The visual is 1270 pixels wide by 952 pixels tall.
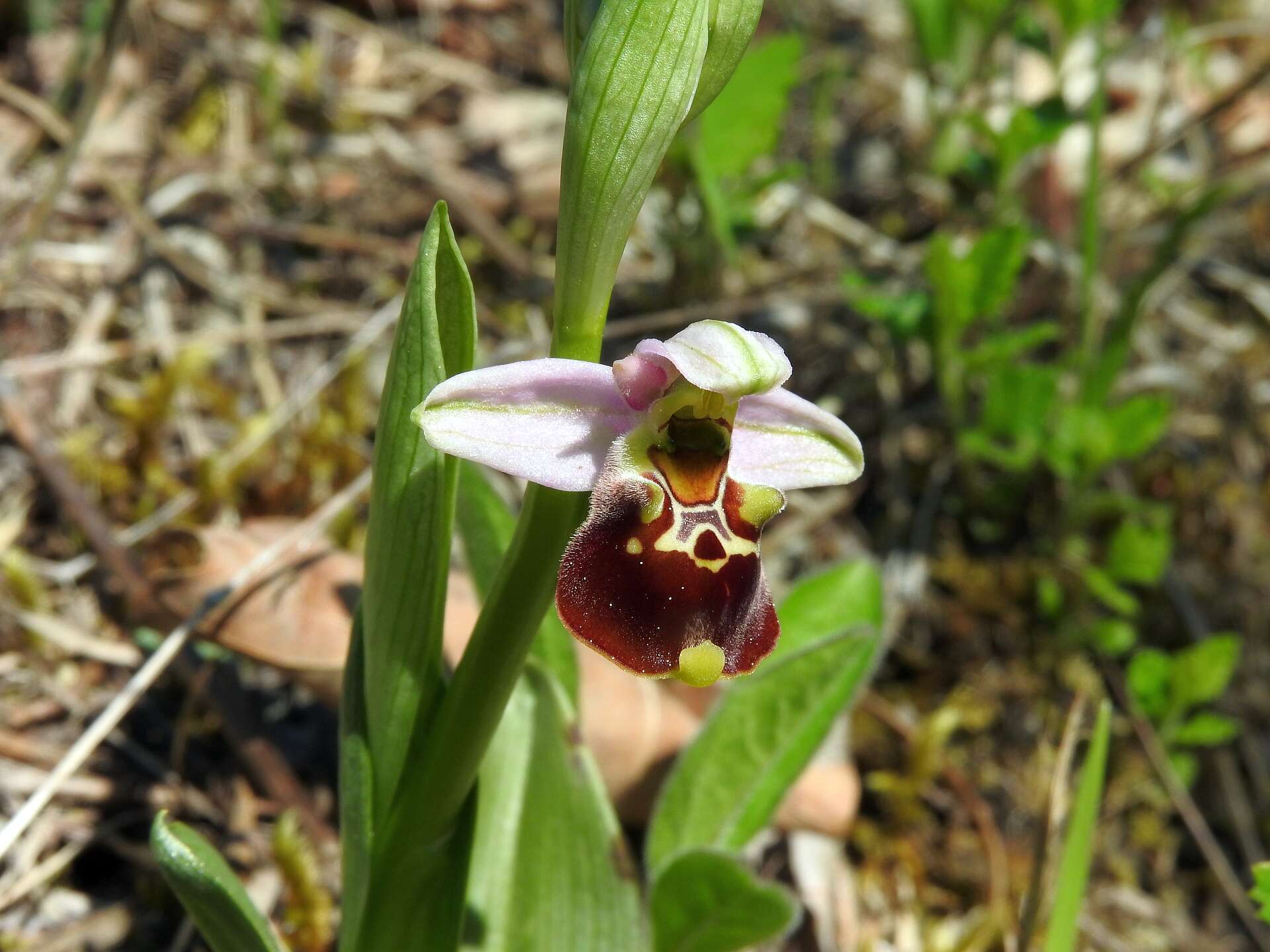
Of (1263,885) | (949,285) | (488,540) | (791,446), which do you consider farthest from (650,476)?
(949,285)

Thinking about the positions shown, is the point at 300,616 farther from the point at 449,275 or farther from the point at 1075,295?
the point at 1075,295

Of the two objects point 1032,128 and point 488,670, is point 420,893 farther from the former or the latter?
point 1032,128

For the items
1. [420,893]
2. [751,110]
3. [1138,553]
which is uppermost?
[751,110]

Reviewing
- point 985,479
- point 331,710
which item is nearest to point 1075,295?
point 985,479

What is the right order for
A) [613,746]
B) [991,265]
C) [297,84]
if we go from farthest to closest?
1. [297,84]
2. [991,265]
3. [613,746]

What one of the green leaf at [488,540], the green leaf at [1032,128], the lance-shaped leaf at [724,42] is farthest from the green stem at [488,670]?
the green leaf at [1032,128]
